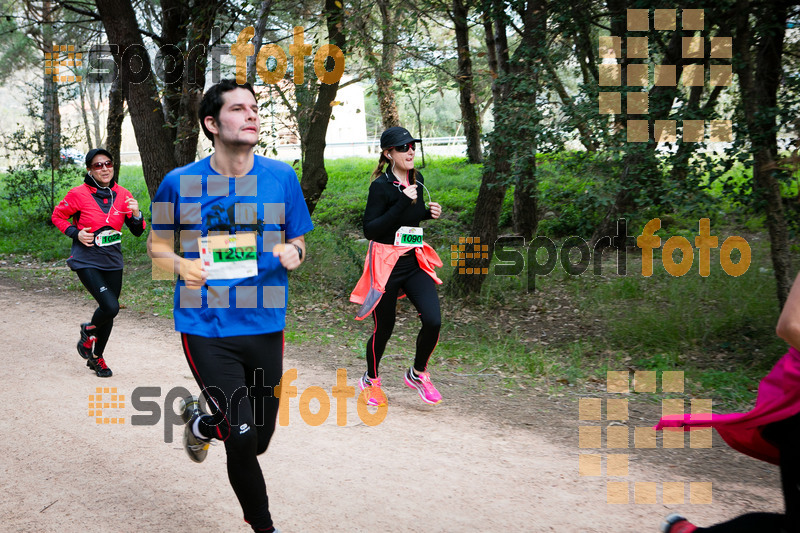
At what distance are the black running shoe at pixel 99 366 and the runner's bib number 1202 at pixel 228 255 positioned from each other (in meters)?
4.17

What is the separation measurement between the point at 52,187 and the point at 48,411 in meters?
13.4

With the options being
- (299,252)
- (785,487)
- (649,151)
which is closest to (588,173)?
(649,151)

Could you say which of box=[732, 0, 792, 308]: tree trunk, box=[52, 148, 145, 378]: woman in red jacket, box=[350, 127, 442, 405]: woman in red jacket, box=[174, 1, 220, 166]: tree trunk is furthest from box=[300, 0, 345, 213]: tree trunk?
box=[732, 0, 792, 308]: tree trunk

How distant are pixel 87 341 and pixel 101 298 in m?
0.48

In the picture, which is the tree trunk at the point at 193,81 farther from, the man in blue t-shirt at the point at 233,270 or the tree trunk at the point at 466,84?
the man in blue t-shirt at the point at 233,270

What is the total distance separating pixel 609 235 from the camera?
39.7 feet

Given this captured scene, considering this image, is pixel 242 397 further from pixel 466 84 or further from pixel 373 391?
pixel 466 84

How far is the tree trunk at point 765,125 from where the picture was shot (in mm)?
6805

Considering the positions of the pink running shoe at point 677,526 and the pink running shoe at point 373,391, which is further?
the pink running shoe at point 373,391

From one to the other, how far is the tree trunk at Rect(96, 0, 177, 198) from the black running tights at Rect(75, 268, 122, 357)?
217 inches

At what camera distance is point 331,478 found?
4480 mm

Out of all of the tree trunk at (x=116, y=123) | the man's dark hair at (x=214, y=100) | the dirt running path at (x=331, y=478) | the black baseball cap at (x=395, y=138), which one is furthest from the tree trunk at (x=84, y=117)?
the man's dark hair at (x=214, y=100)

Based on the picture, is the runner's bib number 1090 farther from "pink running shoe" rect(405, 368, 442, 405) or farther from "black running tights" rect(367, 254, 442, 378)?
"pink running shoe" rect(405, 368, 442, 405)

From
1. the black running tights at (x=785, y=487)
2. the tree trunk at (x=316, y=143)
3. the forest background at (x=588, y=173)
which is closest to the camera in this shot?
the black running tights at (x=785, y=487)
